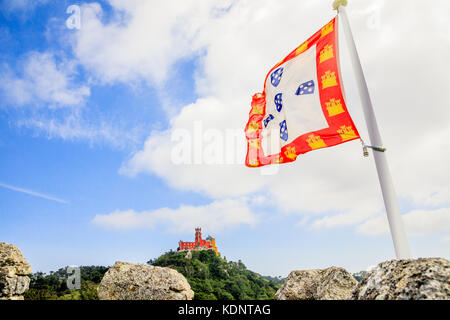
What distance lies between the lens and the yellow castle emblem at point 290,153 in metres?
6.79

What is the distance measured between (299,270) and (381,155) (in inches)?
117

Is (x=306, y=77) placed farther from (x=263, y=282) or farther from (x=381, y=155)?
(x=263, y=282)

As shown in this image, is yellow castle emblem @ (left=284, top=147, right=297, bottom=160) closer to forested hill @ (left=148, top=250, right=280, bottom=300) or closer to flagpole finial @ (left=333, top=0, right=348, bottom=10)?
flagpole finial @ (left=333, top=0, right=348, bottom=10)

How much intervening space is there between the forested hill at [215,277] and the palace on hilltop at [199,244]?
7.37 m

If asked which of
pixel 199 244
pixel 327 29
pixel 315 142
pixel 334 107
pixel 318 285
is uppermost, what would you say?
pixel 199 244

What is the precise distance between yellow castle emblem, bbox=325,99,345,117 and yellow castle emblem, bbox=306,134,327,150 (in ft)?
1.86

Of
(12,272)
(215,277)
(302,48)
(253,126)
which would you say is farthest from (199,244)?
(302,48)

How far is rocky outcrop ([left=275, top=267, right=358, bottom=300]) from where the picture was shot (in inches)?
196

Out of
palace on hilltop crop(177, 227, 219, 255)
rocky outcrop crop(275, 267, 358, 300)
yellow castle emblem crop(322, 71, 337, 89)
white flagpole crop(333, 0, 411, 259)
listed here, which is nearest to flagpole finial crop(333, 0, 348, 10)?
white flagpole crop(333, 0, 411, 259)

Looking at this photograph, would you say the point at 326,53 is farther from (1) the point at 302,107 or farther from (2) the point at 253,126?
(2) the point at 253,126

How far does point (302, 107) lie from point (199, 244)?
327 feet

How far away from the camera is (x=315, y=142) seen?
20.4 ft

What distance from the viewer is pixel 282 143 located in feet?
23.9
